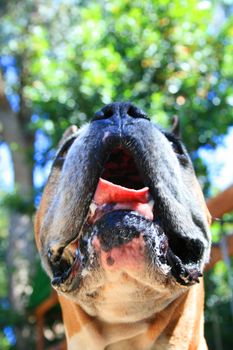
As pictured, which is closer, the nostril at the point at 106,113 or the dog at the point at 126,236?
the dog at the point at 126,236

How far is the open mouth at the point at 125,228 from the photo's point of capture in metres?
1.88

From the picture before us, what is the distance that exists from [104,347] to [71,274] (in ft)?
1.55

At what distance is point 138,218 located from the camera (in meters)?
1.90

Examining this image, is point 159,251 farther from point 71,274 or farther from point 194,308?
point 194,308

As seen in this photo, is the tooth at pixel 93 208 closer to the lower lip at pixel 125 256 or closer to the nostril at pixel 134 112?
the lower lip at pixel 125 256

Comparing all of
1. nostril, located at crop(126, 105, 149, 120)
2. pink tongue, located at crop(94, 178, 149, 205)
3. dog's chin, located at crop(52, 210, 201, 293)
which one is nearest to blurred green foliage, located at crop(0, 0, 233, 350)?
nostril, located at crop(126, 105, 149, 120)

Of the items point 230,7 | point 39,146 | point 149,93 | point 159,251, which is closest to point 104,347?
point 159,251

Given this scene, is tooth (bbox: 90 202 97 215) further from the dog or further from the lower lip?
the lower lip

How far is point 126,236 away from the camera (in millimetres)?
1858

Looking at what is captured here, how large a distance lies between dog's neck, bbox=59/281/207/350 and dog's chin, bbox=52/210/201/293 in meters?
0.34

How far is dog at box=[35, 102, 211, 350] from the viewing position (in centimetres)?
189

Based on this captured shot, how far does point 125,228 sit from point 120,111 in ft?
1.64

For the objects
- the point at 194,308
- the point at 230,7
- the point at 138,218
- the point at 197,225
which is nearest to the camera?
the point at 138,218

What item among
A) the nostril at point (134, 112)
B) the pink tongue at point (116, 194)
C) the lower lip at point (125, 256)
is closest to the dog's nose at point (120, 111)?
the nostril at point (134, 112)
